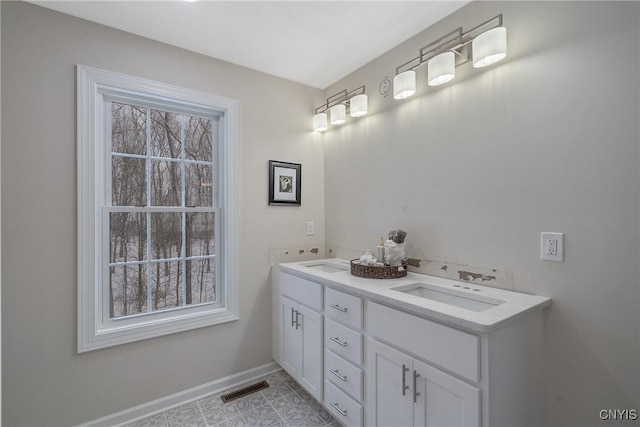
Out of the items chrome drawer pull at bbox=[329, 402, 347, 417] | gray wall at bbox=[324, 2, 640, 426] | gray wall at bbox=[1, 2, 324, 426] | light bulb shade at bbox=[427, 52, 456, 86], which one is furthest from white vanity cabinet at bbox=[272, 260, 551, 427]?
light bulb shade at bbox=[427, 52, 456, 86]

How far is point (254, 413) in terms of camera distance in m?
1.93

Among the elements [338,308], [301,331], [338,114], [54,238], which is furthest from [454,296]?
[54,238]

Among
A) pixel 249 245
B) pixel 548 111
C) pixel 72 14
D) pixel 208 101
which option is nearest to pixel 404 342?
pixel 548 111

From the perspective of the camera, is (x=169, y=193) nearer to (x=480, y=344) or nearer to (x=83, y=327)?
(x=83, y=327)

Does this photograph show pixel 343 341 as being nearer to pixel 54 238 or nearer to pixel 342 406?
pixel 342 406

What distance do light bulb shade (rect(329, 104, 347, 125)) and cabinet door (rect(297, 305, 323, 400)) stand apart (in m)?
1.46

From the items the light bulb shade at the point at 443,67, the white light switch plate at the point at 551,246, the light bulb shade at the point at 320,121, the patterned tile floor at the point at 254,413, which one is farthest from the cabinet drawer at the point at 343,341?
the light bulb shade at the point at 320,121

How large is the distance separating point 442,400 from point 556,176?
1083 mm

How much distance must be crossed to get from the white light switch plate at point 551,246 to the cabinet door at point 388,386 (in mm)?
783

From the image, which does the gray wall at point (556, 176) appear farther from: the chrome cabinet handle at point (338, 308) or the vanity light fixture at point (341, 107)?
the chrome cabinet handle at point (338, 308)

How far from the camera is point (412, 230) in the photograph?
6.40ft

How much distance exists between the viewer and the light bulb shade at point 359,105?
2.18 metres

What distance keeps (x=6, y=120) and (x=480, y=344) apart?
248 centimetres

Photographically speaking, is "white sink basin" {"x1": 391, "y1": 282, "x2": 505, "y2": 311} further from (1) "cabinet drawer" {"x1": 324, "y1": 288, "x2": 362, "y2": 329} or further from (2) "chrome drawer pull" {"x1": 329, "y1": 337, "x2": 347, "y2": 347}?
(2) "chrome drawer pull" {"x1": 329, "y1": 337, "x2": 347, "y2": 347}
